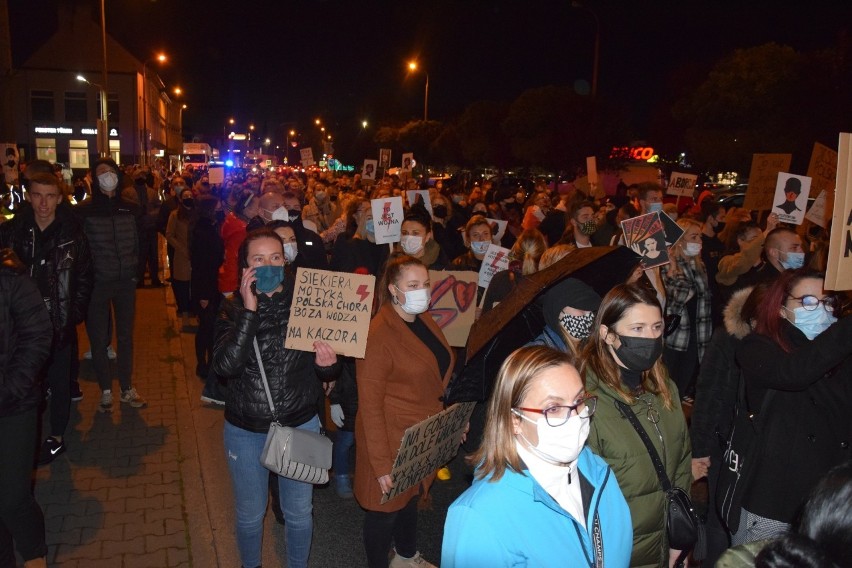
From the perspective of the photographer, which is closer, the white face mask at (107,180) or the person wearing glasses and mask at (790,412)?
the person wearing glasses and mask at (790,412)

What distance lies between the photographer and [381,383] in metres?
4.14

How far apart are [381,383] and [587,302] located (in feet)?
4.07

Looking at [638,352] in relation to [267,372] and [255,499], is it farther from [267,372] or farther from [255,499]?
[255,499]

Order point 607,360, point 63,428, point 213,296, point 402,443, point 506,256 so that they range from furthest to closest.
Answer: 1. point 213,296
2. point 506,256
3. point 63,428
4. point 402,443
5. point 607,360

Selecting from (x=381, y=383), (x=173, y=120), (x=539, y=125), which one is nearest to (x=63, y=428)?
(x=381, y=383)

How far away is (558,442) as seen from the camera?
2.39 m

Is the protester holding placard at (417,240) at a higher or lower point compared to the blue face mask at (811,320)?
higher

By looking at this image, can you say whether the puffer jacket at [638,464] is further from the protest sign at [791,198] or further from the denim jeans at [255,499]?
the protest sign at [791,198]

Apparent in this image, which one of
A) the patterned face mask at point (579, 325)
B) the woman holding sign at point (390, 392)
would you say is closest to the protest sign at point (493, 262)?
the woman holding sign at point (390, 392)

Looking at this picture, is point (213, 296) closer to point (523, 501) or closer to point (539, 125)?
point (523, 501)

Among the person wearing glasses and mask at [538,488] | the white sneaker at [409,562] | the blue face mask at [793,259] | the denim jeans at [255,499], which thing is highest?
the blue face mask at [793,259]

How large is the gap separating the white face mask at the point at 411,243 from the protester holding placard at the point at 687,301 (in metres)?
2.37

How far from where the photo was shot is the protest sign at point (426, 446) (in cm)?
388

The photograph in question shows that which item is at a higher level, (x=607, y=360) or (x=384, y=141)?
(x=384, y=141)
